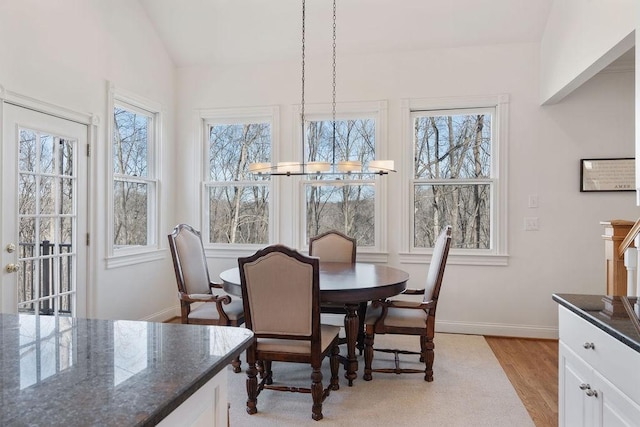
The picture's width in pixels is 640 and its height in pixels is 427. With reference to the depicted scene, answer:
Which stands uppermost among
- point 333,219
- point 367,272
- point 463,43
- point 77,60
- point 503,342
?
point 463,43

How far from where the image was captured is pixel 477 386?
2941mm

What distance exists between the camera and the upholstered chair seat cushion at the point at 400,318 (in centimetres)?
296

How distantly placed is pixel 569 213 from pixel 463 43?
6.50 feet

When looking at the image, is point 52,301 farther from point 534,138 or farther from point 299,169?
point 534,138

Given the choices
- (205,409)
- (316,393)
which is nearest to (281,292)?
(316,393)

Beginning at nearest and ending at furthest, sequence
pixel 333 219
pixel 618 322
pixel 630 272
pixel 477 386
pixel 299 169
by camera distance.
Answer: pixel 618 322
pixel 630 272
pixel 477 386
pixel 299 169
pixel 333 219

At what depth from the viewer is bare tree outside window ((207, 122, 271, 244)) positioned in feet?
15.6

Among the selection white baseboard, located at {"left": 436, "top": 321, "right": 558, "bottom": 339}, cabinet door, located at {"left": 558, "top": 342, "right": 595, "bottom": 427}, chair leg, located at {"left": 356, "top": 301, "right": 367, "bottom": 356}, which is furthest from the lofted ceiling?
cabinet door, located at {"left": 558, "top": 342, "right": 595, "bottom": 427}

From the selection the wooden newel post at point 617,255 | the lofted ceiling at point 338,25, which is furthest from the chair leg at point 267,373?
the lofted ceiling at point 338,25

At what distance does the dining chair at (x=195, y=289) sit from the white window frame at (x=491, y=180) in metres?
1.97

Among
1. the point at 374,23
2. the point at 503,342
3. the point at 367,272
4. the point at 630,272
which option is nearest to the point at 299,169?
the point at 367,272

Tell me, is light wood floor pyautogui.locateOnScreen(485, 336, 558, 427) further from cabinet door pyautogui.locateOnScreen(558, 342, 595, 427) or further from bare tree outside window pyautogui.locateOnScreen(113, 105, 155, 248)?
bare tree outside window pyautogui.locateOnScreen(113, 105, 155, 248)

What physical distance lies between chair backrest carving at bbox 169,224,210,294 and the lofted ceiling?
2.27 m

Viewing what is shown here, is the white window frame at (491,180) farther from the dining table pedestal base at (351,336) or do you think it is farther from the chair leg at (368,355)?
the dining table pedestal base at (351,336)
